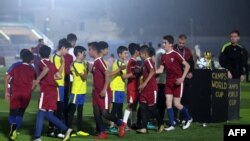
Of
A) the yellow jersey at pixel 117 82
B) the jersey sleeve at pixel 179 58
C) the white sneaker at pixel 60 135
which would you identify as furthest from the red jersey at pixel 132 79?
the white sneaker at pixel 60 135

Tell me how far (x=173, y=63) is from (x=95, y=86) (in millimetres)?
1976

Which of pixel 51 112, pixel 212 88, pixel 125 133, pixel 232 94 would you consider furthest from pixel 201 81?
pixel 51 112

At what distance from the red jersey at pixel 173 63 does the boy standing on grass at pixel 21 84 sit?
2879 millimetres

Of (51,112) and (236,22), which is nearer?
(51,112)

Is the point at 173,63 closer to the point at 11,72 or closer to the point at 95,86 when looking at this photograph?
the point at 95,86

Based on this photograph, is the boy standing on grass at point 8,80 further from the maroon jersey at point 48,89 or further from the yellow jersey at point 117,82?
the yellow jersey at point 117,82

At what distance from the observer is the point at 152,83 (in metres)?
12.4

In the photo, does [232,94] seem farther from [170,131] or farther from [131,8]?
[131,8]

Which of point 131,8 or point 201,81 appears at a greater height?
point 131,8

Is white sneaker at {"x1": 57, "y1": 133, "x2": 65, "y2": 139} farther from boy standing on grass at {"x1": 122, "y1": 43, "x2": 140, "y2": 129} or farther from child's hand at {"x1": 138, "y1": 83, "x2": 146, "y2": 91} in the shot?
child's hand at {"x1": 138, "y1": 83, "x2": 146, "y2": 91}

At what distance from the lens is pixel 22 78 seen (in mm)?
11148

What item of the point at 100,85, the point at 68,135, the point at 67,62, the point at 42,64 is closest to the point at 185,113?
the point at 100,85

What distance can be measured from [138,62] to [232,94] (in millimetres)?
3168

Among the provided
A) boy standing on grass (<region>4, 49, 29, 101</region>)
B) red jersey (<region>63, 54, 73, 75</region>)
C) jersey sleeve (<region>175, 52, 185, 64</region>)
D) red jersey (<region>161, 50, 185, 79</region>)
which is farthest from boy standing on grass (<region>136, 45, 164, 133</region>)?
boy standing on grass (<region>4, 49, 29, 101</region>)
